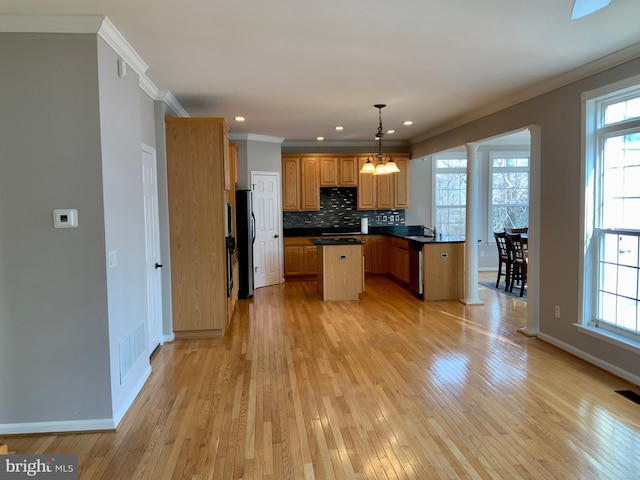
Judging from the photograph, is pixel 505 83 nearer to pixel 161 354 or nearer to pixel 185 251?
pixel 185 251

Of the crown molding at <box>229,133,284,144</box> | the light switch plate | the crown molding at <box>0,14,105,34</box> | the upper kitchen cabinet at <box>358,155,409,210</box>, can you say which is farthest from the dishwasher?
the crown molding at <box>0,14,105,34</box>

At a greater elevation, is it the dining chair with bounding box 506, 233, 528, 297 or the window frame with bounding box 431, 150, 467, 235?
the window frame with bounding box 431, 150, 467, 235

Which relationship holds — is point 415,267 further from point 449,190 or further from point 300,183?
point 449,190

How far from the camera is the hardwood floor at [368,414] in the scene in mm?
2297

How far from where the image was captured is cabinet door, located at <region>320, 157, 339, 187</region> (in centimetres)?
816

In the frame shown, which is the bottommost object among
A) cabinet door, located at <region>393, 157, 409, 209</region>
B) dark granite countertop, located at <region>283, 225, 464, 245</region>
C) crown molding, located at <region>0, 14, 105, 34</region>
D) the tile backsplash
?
dark granite countertop, located at <region>283, 225, 464, 245</region>

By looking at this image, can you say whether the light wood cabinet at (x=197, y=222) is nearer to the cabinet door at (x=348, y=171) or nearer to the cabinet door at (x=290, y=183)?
the cabinet door at (x=290, y=183)

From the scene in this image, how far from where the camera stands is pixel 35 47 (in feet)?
8.45

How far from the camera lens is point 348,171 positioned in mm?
8242

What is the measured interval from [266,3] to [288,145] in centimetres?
588

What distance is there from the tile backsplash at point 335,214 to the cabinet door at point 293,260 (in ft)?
2.39

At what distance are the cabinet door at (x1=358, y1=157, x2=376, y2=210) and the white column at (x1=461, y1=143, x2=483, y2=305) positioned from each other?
2.52m

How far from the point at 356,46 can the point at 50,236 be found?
2.50 meters

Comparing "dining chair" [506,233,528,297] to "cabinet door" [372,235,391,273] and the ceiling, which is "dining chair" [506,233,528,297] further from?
the ceiling
